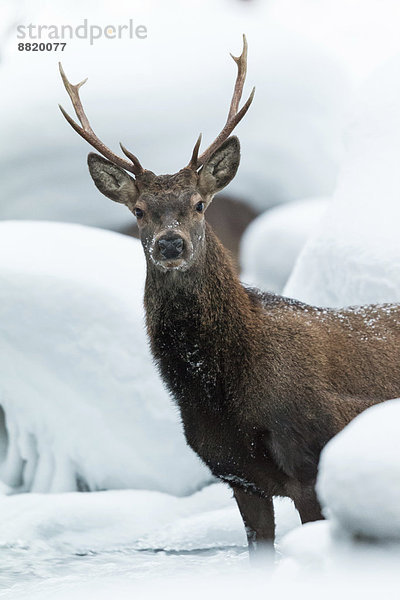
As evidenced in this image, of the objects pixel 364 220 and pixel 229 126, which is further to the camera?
pixel 364 220

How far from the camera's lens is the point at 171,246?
16.5 ft

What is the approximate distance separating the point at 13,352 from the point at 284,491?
2.72 m

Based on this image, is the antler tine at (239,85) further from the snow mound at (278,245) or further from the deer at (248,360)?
the snow mound at (278,245)

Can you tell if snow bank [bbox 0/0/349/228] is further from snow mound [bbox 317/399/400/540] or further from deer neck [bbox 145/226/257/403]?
snow mound [bbox 317/399/400/540]

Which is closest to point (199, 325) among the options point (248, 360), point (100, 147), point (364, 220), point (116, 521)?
point (248, 360)

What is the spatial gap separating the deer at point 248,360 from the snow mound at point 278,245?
185 inches

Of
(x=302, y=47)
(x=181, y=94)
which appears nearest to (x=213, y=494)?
(x=181, y=94)

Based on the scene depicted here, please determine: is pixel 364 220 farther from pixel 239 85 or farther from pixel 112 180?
pixel 112 180

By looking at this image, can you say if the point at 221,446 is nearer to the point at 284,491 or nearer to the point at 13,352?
the point at 284,491

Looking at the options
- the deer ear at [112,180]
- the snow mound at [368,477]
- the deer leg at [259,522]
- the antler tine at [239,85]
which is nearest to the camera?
the snow mound at [368,477]

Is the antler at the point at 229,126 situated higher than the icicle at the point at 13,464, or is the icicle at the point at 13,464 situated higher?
the antler at the point at 229,126

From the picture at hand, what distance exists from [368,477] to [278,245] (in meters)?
7.38

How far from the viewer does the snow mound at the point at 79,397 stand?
23.0ft

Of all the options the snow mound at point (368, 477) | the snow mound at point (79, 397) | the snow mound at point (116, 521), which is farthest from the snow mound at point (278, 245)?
the snow mound at point (368, 477)
